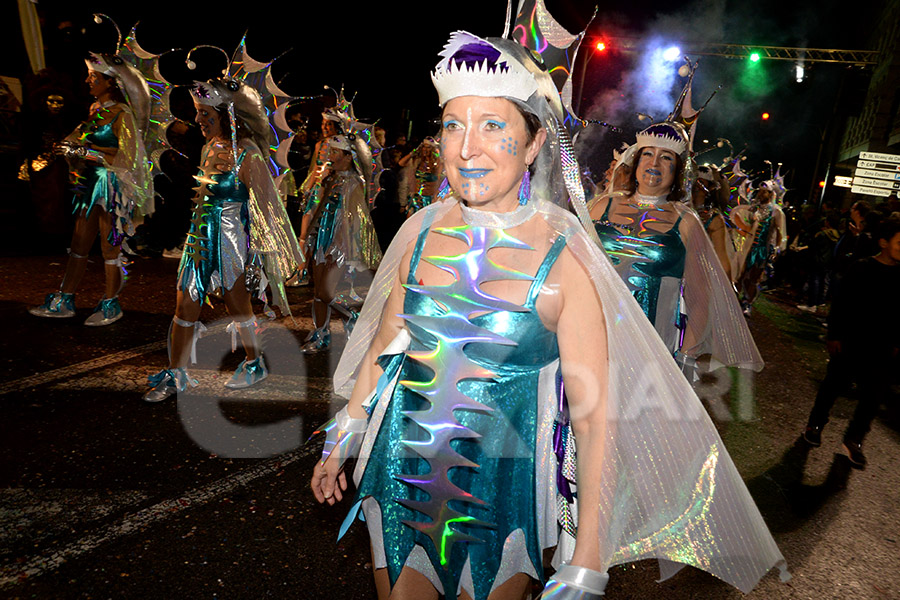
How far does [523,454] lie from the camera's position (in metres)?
1.57

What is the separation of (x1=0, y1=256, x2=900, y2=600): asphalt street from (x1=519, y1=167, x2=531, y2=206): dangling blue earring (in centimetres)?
199

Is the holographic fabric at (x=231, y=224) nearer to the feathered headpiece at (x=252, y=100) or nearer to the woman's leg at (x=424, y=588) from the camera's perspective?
the feathered headpiece at (x=252, y=100)

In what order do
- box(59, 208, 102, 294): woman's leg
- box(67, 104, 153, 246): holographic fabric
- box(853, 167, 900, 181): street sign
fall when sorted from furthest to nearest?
1. box(853, 167, 900, 181): street sign
2. box(59, 208, 102, 294): woman's leg
3. box(67, 104, 153, 246): holographic fabric

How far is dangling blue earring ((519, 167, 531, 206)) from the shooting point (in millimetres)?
1632

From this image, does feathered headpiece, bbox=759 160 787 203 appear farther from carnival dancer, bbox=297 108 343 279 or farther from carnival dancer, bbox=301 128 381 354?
carnival dancer, bbox=297 108 343 279

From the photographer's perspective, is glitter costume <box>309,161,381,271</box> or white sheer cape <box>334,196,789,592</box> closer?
white sheer cape <box>334,196,789,592</box>

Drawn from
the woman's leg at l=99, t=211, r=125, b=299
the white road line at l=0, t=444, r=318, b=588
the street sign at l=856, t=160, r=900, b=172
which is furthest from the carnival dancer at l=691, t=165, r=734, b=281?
the street sign at l=856, t=160, r=900, b=172

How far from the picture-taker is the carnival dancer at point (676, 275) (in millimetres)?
3602

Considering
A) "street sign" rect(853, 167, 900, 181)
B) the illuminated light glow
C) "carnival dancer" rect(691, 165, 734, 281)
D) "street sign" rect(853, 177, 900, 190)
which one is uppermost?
the illuminated light glow

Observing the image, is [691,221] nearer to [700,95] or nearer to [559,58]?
[559,58]

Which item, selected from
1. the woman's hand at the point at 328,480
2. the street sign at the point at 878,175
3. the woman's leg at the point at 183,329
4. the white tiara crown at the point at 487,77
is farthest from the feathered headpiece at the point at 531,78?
the street sign at the point at 878,175

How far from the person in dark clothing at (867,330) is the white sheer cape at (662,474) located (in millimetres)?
4229

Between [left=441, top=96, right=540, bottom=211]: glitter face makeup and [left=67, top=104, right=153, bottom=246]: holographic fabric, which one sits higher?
[left=441, top=96, right=540, bottom=211]: glitter face makeup

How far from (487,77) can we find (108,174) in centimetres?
545
